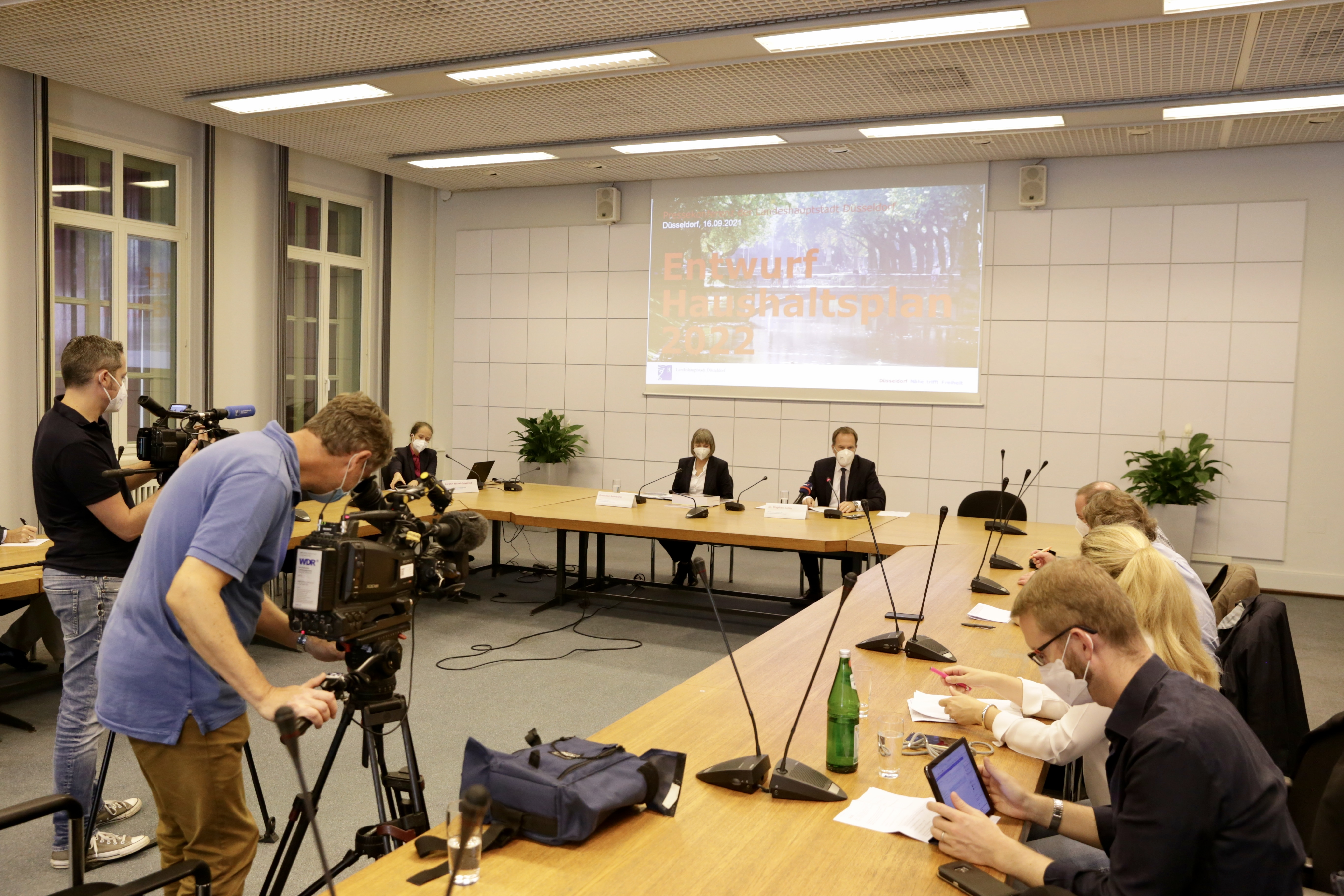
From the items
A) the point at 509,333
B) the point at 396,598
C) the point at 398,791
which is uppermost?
the point at 509,333

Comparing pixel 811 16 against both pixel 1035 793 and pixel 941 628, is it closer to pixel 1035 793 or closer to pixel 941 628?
pixel 941 628

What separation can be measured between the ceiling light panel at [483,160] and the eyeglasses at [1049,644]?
670 centimetres

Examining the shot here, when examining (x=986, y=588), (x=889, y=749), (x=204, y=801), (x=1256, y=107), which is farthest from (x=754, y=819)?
(x=1256, y=107)

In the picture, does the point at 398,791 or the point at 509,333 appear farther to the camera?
the point at 509,333

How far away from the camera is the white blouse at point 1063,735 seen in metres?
2.12

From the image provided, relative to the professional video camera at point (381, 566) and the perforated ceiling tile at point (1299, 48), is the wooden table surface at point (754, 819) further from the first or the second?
the perforated ceiling tile at point (1299, 48)

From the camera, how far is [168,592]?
72.4 inches

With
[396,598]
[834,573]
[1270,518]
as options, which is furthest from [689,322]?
[396,598]

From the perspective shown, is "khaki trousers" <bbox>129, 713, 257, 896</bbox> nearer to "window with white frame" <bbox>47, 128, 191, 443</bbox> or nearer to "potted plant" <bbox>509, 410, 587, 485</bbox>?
"window with white frame" <bbox>47, 128, 191, 443</bbox>

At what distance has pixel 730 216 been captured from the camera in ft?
28.0

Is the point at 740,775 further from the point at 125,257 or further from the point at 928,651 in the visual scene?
the point at 125,257

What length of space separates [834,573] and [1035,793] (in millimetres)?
5596

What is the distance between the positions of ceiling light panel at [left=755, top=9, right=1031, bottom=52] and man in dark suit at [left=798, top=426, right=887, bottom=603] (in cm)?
245

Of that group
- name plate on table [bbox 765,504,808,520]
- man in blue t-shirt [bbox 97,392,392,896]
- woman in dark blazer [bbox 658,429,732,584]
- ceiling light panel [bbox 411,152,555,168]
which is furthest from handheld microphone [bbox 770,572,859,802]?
ceiling light panel [bbox 411,152,555,168]
